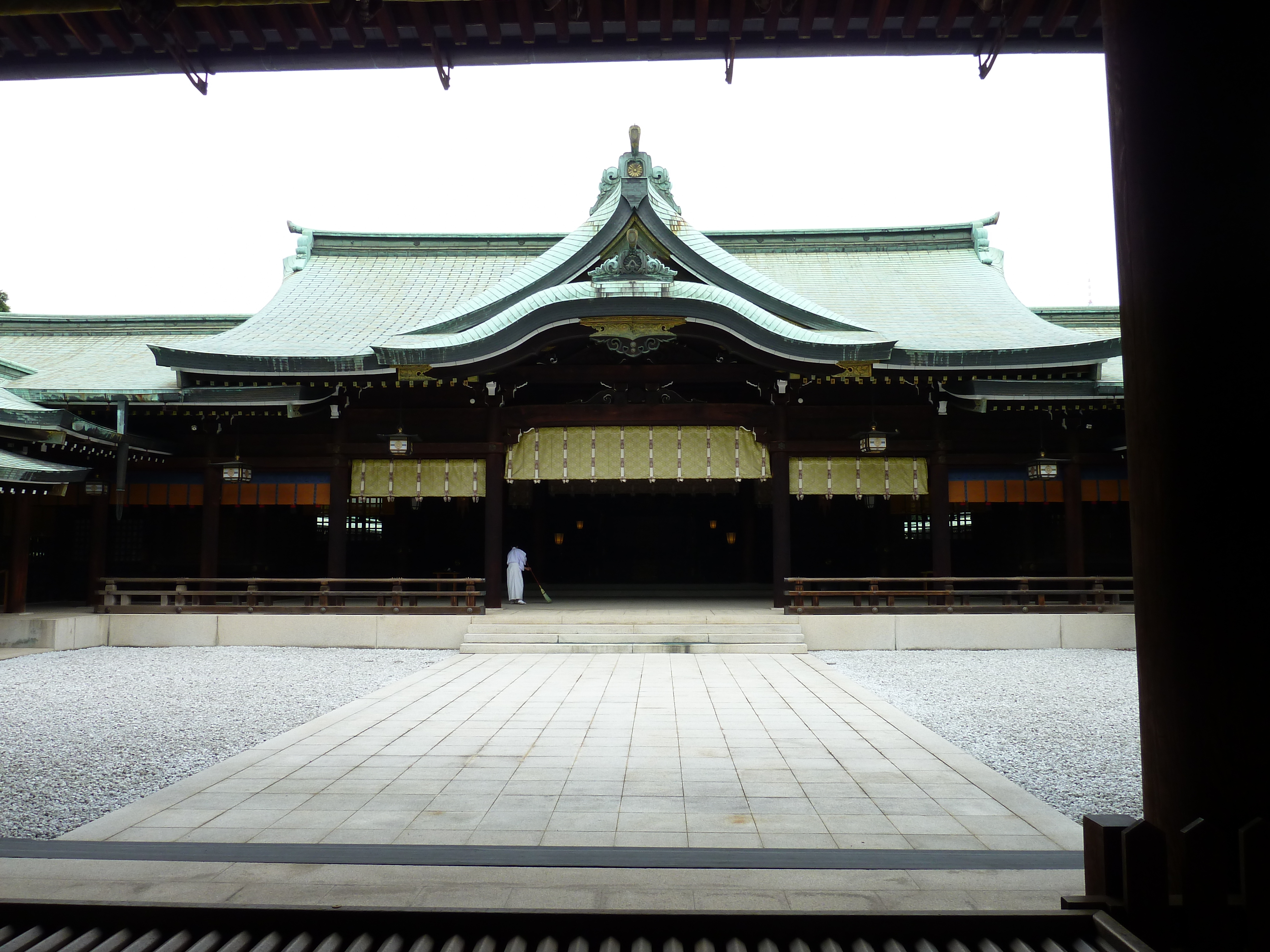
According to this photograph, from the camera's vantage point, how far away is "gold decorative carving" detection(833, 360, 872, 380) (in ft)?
42.1

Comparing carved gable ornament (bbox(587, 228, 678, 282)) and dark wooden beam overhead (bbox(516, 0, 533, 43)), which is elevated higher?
carved gable ornament (bbox(587, 228, 678, 282))

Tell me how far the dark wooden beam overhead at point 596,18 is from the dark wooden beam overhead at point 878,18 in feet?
4.73

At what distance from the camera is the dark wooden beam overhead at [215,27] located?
4.23 meters

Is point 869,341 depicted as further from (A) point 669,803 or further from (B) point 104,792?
(B) point 104,792

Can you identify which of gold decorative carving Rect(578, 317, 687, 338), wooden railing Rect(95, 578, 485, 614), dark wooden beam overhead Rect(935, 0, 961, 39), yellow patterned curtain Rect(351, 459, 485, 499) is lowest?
wooden railing Rect(95, 578, 485, 614)

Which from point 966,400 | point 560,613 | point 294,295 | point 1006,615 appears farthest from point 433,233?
point 1006,615

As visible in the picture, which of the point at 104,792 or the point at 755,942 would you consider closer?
the point at 755,942

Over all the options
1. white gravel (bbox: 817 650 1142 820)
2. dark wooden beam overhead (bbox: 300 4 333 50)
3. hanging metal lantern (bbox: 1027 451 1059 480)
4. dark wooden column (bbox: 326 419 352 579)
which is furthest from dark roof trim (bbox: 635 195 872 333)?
dark wooden beam overhead (bbox: 300 4 333 50)

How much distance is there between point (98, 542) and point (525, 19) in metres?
15.1

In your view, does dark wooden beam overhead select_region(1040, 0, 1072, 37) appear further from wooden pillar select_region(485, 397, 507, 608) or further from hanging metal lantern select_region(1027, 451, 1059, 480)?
wooden pillar select_region(485, 397, 507, 608)

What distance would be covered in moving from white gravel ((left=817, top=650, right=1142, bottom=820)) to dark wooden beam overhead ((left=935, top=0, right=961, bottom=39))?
4.21 metres

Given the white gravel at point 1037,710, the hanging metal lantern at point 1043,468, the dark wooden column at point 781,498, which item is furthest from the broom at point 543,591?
the hanging metal lantern at point 1043,468

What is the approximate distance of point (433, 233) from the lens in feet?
65.0

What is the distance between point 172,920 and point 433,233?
19.0 metres
